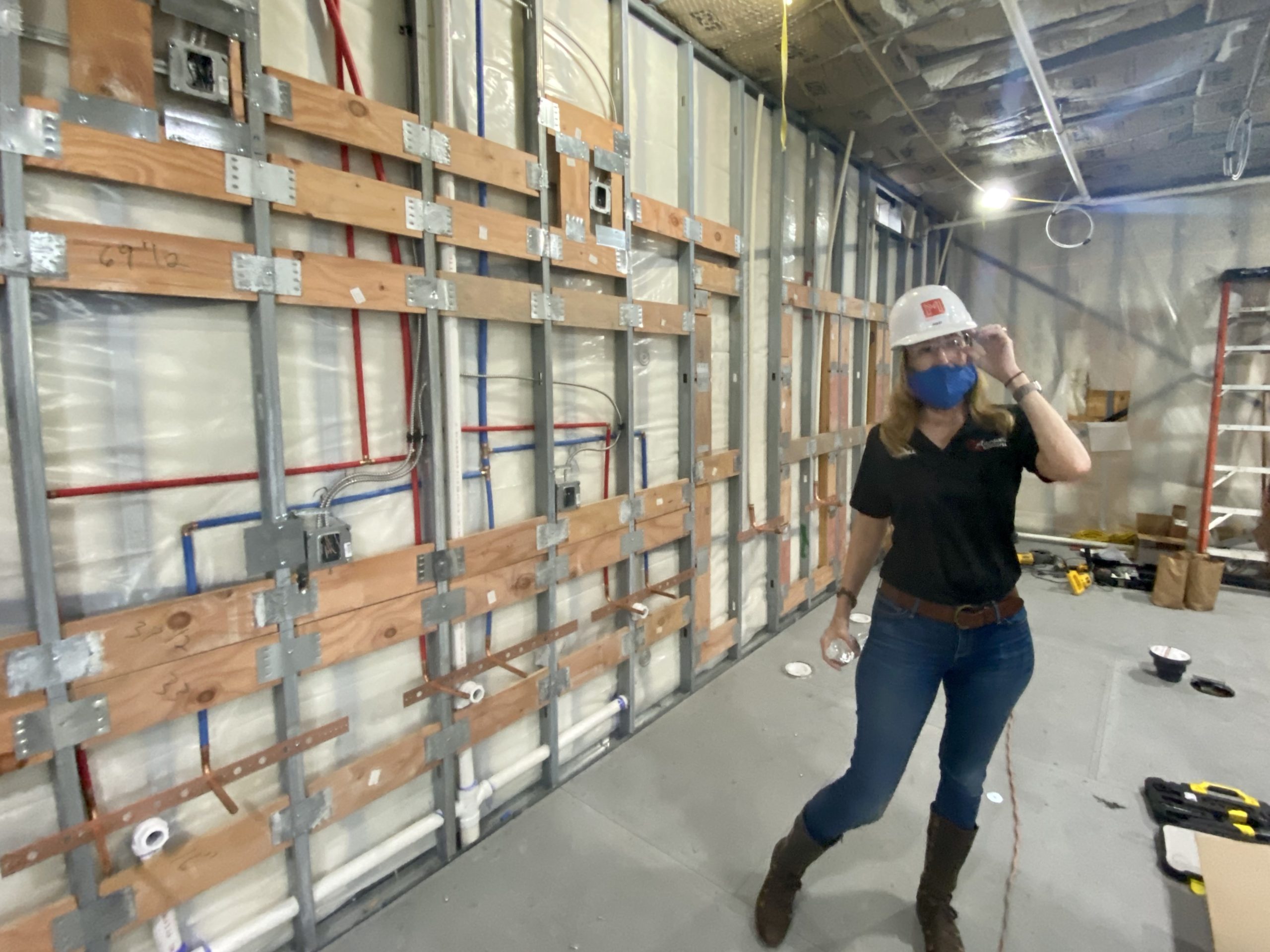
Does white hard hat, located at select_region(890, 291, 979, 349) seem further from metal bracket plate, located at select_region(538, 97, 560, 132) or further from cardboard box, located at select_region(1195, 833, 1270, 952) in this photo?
cardboard box, located at select_region(1195, 833, 1270, 952)

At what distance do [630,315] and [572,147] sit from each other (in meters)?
0.58

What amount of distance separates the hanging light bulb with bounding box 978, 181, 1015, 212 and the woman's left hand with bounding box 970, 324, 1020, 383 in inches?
135

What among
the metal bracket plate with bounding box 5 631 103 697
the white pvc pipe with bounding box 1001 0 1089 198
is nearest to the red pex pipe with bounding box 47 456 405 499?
the metal bracket plate with bounding box 5 631 103 697

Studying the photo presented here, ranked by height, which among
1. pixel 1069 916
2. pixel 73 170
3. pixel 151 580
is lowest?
pixel 1069 916

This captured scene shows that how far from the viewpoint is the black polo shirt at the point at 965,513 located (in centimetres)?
135

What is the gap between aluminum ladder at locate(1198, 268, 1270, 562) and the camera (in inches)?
163

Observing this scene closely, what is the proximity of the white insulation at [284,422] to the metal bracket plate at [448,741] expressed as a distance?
8cm

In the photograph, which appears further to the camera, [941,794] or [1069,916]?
[1069,916]

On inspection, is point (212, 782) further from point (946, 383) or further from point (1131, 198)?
point (1131, 198)

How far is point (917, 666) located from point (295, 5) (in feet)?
6.71

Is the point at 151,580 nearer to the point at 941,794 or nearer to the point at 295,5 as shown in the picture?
the point at 295,5

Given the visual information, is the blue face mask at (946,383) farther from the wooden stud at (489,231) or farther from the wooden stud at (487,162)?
the wooden stud at (487,162)

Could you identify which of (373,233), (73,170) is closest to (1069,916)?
(373,233)

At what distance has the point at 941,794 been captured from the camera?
151 cm
